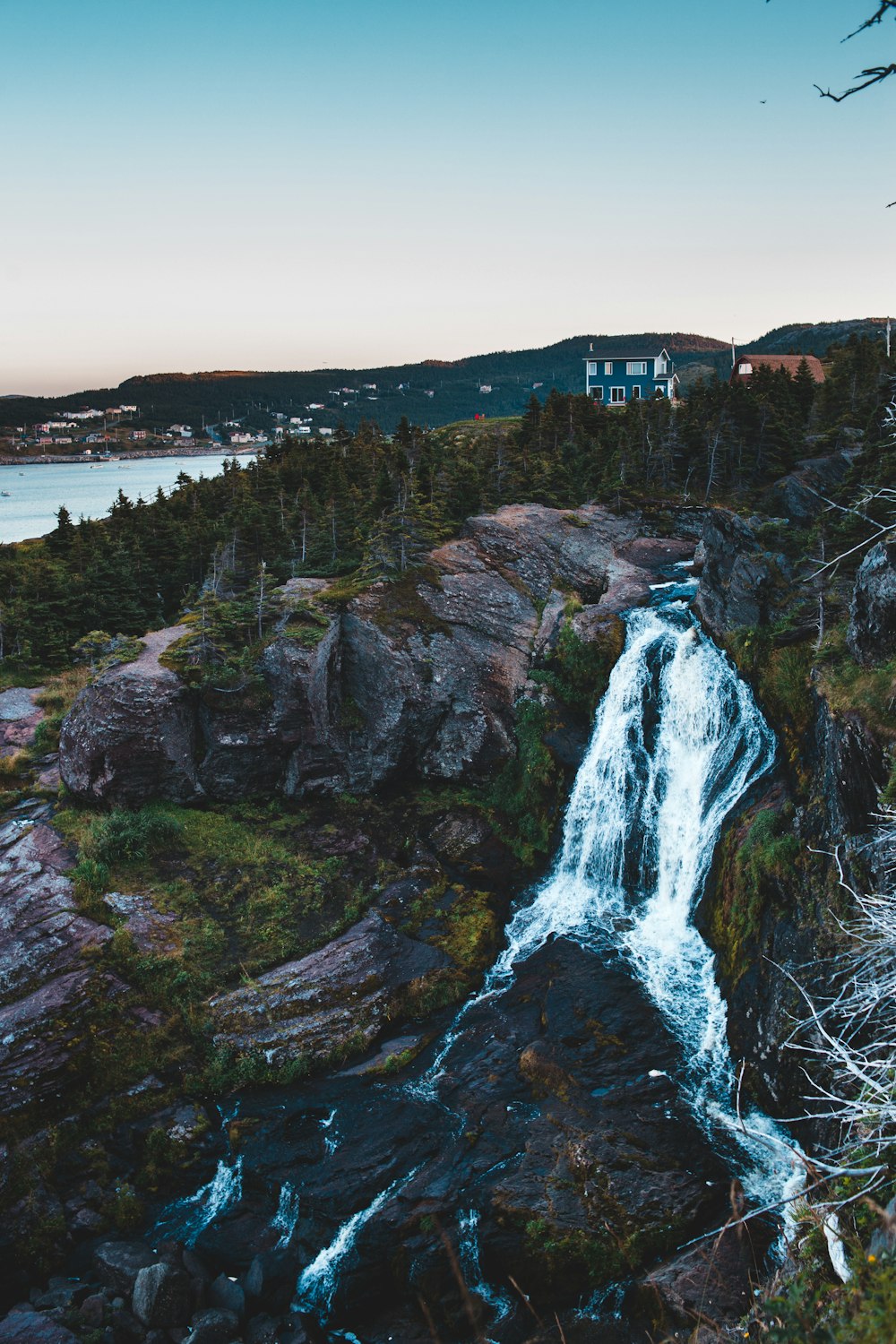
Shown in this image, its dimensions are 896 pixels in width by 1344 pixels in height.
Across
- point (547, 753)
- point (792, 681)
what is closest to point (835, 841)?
point (792, 681)

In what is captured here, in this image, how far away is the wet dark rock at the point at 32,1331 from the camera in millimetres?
11977

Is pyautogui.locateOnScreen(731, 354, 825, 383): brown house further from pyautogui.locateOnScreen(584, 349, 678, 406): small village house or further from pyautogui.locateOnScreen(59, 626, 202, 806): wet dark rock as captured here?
pyautogui.locateOnScreen(59, 626, 202, 806): wet dark rock

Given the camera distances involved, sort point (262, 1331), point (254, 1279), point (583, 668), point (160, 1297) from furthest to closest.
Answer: point (583, 668) → point (254, 1279) → point (160, 1297) → point (262, 1331)

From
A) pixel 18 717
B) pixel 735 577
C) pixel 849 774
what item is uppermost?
pixel 735 577

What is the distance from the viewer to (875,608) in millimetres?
15141

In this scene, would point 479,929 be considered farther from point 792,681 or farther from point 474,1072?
point 792,681

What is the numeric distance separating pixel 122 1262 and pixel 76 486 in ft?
419

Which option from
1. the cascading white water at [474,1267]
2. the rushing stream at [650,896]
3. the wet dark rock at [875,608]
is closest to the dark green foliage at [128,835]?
the rushing stream at [650,896]

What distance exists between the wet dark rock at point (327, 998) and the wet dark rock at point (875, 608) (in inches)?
488

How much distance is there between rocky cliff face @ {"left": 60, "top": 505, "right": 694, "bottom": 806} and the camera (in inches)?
926

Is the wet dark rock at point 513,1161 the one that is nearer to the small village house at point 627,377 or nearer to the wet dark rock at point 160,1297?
the wet dark rock at point 160,1297

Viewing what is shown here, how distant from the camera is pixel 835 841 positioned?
14016 mm

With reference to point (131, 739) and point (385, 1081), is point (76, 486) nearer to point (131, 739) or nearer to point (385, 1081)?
point (131, 739)

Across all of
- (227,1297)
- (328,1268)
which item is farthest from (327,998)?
(227,1297)
